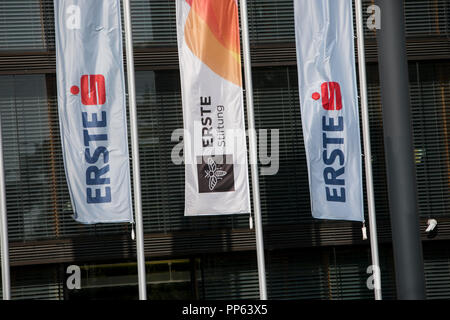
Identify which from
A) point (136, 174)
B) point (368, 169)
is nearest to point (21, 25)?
point (136, 174)

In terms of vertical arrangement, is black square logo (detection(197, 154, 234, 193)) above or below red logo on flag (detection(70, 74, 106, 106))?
below

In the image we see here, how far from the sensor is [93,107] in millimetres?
14070

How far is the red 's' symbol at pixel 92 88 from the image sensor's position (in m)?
14.0

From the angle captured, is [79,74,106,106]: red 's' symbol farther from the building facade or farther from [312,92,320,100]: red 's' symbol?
[312,92,320,100]: red 's' symbol

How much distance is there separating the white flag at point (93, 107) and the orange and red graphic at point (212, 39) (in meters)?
1.44

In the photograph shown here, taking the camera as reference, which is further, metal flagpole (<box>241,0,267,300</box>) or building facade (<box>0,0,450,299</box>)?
building facade (<box>0,0,450,299</box>)

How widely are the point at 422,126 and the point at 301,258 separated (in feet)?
13.9

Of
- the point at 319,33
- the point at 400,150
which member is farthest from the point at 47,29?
the point at 400,150

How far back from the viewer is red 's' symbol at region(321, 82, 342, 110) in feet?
46.1

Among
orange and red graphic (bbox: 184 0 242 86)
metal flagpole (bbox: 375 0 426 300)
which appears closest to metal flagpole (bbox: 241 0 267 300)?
orange and red graphic (bbox: 184 0 242 86)

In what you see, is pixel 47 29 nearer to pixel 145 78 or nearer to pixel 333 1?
pixel 145 78

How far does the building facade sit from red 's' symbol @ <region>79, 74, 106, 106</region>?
2.68m

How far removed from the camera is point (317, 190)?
46.1 ft
